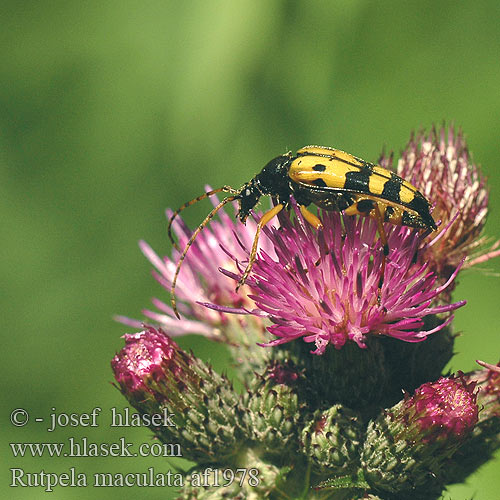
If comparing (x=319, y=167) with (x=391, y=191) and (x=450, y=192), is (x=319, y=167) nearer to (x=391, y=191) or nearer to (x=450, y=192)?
(x=391, y=191)

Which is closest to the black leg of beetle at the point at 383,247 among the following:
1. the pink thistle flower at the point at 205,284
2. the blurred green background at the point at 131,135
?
the pink thistle flower at the point at 205,284

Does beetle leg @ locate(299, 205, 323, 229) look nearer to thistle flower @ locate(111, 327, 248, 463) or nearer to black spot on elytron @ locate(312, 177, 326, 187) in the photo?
black spot on elytron @ locate(312, 177, 326, 187)

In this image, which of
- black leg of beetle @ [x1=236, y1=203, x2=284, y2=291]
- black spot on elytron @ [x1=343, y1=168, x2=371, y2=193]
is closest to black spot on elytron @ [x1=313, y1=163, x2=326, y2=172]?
black spot on elytron @ [x1=343, y1=168, x2=371, y2=193]

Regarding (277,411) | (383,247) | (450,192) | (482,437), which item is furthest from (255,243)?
(482,437)

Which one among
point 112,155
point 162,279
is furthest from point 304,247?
point 112,155

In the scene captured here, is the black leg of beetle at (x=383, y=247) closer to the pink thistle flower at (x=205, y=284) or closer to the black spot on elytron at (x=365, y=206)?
the black spot on elytron at (x=365, y=206)
